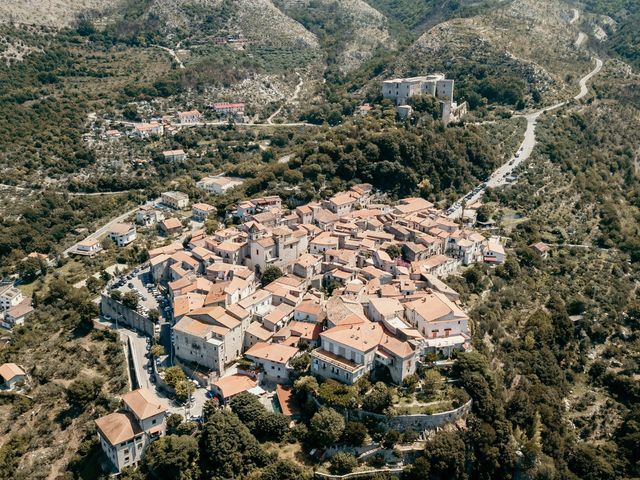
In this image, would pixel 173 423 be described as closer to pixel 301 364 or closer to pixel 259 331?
pixel 301 364

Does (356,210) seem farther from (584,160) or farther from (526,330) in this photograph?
(584,160)

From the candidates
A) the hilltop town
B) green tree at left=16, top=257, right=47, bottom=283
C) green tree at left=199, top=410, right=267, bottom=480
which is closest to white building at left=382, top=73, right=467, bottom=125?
the hilltop town

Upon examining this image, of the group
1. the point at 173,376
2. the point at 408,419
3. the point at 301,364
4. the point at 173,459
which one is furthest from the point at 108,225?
the point at 408,419

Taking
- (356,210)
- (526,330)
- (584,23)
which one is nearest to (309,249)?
(356,210)

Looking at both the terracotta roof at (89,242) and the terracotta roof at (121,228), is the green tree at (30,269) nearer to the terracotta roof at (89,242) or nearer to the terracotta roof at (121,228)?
the terracotta roof at (89,242)

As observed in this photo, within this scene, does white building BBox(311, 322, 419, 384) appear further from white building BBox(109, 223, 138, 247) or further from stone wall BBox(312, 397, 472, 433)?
white building BBox(109, 223, 138, 247)

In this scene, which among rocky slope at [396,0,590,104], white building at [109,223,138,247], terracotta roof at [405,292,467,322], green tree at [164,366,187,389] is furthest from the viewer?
rocky slope at [396,0,590,104]
